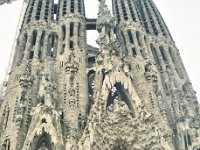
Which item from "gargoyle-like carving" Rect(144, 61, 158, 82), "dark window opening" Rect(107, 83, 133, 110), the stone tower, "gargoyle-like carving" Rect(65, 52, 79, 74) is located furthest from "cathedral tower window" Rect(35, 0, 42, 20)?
"dark window opening" Rect(107, 83, 133, 110)

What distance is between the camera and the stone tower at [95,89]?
69.7 ft

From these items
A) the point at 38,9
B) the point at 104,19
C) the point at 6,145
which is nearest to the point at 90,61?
the point at 104,19

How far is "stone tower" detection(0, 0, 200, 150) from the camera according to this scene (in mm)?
21250

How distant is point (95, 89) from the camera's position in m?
24.1

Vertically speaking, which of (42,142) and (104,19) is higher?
(104,19)

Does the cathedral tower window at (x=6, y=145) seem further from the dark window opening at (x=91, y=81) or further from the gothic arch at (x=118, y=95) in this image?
the dark window opening at (x=91, y=81)

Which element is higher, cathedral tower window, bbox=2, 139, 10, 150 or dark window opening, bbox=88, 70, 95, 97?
dark window opening, bbox=88, 70, 95, 97

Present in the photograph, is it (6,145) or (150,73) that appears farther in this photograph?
(150,73)

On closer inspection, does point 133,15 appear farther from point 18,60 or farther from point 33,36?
point 18,60

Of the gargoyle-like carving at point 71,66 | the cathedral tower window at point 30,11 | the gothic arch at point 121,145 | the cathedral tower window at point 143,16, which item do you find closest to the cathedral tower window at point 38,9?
the cathedral tower window at point 30,11

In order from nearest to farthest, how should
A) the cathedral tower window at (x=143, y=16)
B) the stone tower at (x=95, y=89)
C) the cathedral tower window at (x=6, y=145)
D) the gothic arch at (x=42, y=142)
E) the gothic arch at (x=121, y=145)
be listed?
1. the gothic arch at (x=42, y=142)
2. the cathedral tower window at (x=6, y=145)
3. the stone tower at (x=95, y=89)
4. the gothic arch at (x=121, y=145)
5. the cathedral tower window at (x=143, y=16)

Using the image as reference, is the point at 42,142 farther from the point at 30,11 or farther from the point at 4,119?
the point at 30,11

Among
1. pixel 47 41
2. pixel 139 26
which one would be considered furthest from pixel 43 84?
pixel 139 26

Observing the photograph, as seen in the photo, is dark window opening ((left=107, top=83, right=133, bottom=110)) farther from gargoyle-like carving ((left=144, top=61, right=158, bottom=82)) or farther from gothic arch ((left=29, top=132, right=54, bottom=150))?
gothic arch ((left=29, top=132, right=54, bottom=150))
